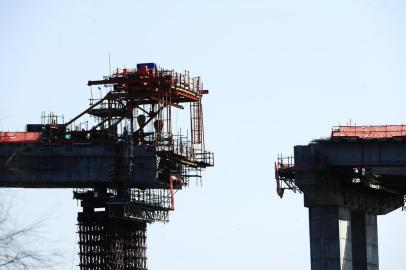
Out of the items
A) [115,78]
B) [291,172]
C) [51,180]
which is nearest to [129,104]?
[115,78]

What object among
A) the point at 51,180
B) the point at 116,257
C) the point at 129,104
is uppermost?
the point at 129,104

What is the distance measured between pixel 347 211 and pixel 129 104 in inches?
1077

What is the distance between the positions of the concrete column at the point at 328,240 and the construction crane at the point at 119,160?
22553 mm

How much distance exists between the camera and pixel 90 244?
11419 centimetres

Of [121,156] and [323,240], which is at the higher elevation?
[121,156]

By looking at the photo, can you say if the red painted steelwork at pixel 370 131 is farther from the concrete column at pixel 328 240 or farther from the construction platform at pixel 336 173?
the concrete column at pixel 328 240

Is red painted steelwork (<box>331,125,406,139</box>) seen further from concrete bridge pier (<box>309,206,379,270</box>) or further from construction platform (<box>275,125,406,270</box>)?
concrete bridge pier (<box>309,206,379,270</box>)

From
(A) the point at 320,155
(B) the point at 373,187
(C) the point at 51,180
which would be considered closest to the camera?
(A) the point at 320,155

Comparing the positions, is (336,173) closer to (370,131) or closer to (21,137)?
(370,131)

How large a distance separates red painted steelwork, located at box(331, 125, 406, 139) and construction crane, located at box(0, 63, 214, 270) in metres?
23.9

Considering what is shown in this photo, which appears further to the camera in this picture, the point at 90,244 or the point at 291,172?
the point at 90,244

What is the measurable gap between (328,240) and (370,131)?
325 inches

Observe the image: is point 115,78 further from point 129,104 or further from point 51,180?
point 51,180

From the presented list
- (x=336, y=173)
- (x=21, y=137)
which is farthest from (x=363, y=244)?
(x=21, y=137)
